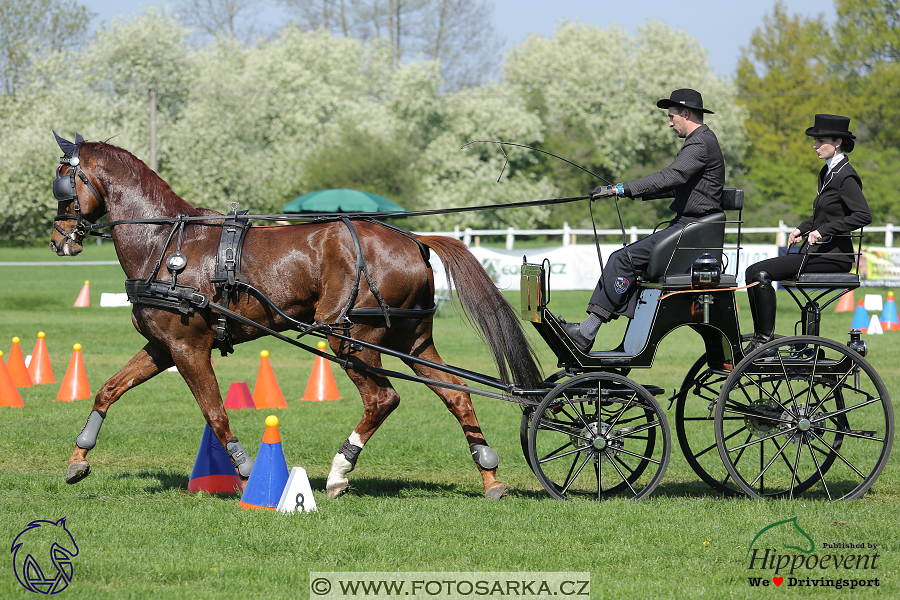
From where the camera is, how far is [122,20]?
43938 millimetres

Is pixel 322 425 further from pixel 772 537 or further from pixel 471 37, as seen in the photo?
pixel 471 37

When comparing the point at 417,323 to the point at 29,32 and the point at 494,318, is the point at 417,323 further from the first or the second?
the point at 29,32

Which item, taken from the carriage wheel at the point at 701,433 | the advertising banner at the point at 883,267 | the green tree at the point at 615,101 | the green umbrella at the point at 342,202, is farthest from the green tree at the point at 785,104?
the carriage wheel at the point at 701,433

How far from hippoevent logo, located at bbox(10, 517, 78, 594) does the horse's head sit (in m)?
1.94

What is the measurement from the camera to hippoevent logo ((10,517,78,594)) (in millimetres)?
3976

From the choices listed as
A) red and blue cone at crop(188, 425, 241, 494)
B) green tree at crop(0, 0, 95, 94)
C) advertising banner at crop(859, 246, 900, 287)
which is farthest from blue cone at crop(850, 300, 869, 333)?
green tree at crop(0, 0, 95, 94)

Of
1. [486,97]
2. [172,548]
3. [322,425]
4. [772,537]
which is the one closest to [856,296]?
[322,425]

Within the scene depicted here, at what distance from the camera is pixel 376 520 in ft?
16.4

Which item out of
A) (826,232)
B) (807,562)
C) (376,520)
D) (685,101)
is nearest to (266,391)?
(376,520)

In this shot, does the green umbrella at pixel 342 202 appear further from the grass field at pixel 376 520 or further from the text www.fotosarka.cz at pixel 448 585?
the text www.fotosarka.cz at pixel 448 585

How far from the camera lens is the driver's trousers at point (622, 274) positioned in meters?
5.37

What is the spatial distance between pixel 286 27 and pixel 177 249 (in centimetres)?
4536

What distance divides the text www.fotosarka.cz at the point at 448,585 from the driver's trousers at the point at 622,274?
6.09 ft

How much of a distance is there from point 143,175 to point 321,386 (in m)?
4.38
